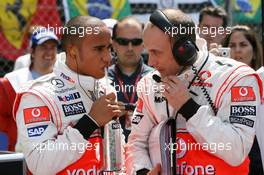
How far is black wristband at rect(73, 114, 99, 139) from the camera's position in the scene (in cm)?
322

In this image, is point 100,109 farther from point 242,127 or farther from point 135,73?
point 135,73

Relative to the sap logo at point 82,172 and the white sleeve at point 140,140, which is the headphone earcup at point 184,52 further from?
the sap logo at point 82,172

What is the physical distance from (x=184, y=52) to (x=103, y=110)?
0.51m

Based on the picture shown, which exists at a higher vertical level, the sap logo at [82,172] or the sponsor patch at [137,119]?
the sponsor patch at [137,119]

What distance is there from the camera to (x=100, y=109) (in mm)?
3248

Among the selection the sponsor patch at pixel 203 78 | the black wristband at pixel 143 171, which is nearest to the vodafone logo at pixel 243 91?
the sponsor patch at pixel 203 78

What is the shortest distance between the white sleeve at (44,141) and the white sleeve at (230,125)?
1.95 feet

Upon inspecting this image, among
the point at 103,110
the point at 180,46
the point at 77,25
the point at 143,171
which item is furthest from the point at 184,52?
the point at 77,25

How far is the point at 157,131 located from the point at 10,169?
81cm

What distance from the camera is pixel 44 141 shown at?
320 centimetres

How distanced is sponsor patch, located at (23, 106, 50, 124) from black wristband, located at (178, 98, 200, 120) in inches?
27.1

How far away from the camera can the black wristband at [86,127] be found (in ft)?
10.6

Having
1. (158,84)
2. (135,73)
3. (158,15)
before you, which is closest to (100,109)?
(158,84)

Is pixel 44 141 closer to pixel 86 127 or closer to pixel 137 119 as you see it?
pixel 86 127
